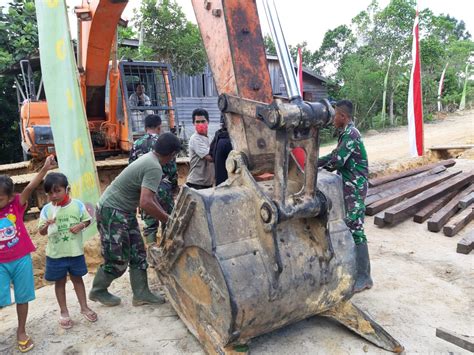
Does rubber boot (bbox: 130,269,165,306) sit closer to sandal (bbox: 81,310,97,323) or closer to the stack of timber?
sandal (bbox: 81,310,97,323)

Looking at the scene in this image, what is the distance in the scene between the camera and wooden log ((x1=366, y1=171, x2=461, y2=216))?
253 inches

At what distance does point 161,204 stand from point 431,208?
4296 millimetres

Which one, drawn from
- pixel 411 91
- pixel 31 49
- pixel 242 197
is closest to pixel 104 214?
pixel 242 197

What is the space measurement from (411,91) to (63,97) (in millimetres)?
7304

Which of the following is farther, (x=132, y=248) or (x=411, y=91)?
(x=411, y=91)

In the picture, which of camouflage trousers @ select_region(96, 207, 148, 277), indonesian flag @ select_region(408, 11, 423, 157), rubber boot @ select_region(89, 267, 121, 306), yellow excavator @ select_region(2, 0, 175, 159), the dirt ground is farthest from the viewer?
indonesian flag @ select_region(408, 11, 423, 157)

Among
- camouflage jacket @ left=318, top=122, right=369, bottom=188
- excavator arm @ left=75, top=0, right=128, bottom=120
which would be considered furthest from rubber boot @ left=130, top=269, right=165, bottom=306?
excavator arm @ left=75, top=0, right=128, bottom=120

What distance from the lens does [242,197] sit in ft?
8.51

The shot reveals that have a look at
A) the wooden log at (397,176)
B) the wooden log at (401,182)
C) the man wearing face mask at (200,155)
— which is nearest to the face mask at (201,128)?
the man wearing face mask at (200,155)

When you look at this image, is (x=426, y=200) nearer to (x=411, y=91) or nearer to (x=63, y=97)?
(x=411, y=91)

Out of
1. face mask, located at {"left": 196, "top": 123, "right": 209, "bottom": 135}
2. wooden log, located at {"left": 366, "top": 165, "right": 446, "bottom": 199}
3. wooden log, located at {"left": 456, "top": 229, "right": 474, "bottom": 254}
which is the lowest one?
wooden log, located at {"left": 456, "top": 229, "right": 474, "bottom": 254}

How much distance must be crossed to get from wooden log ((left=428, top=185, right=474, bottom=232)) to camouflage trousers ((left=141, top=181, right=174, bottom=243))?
12.1ft

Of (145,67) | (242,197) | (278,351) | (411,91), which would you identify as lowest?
(278,351)

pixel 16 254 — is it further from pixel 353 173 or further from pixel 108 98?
pixel 108 98
